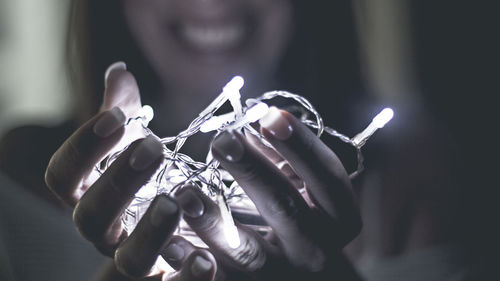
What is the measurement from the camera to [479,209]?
1.05 m

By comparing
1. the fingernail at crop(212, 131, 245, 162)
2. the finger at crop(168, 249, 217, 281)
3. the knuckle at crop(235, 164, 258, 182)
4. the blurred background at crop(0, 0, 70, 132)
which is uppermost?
the fingernail at crop(212, 131, 245, 162)

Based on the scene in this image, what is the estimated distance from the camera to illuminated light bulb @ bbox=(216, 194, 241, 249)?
0.46 meters

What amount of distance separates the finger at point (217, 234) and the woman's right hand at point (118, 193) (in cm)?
2

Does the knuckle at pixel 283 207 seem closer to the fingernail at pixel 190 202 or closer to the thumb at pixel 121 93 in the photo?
the fingernail at pixel 190 202

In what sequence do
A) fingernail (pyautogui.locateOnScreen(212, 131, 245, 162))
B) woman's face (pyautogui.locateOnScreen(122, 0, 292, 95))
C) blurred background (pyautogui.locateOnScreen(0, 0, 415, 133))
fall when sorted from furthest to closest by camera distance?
blurred background (pyautogui.locateOnScreen(0, 0, 415, 133)) → woman's face (pyautogui.locateOnScreen(122, 0, 292, 95)) → fingernail (pyautogui.locateOnScreen(212, 131, 245, 162))

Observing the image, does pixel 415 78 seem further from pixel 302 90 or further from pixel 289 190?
pixel 289 190

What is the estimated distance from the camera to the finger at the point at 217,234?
44 cm

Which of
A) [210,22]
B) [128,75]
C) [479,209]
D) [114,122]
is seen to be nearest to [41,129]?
[210,22]

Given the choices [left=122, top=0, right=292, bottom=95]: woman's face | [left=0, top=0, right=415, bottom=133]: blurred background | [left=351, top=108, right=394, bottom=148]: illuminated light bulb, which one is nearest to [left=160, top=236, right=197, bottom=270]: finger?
[left=351, top=108, right=394, bottom=148]: illuminated light bulb

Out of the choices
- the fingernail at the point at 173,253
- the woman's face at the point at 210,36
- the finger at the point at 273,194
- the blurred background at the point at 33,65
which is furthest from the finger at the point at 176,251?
the blurred background at the point at 33,65

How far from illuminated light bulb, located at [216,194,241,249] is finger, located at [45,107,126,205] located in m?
0.14

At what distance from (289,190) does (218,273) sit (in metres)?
0.17

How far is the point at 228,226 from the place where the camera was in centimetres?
47

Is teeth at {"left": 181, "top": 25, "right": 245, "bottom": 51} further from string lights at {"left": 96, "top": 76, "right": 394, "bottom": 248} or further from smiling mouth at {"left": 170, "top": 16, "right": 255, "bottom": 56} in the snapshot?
string lights at {"left": 96, "top": 76, "right": 394, "bottom": 248}
